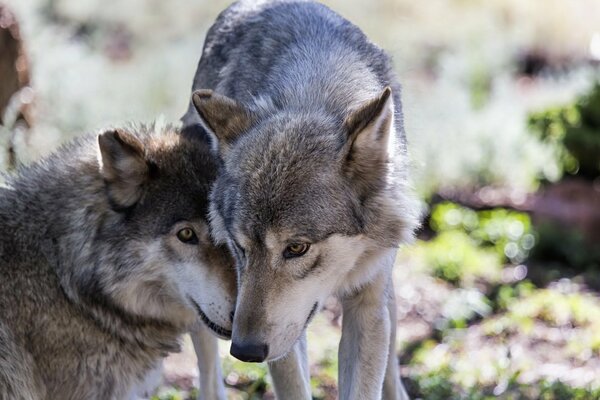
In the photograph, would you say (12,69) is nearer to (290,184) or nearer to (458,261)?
(458,261)

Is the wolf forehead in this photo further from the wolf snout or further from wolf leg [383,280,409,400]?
wolf leg [383,280,409,400]

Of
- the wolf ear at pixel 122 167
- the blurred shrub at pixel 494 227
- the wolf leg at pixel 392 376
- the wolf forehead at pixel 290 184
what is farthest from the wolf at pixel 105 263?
the blurred shrub at pixel 494 227

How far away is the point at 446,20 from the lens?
1870 centimetres

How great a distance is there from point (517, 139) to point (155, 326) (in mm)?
7790

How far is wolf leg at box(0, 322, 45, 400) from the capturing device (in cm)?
455

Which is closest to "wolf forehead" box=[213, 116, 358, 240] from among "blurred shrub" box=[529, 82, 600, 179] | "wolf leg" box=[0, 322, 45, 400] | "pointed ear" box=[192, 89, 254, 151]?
"pointed ear" box=[192, 89, 254, 151]

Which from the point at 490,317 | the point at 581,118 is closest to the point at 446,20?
the point at 581,118

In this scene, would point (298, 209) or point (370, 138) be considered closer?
point (298, 209)

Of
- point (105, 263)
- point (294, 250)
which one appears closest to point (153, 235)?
point (105, 263)

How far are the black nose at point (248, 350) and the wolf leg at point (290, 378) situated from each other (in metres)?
0.86

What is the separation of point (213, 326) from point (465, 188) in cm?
733

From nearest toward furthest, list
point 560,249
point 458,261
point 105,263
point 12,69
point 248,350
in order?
point 248,350, point 105,263, point 12,69, point 458,261, point 560,249

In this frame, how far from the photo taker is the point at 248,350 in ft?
13.5

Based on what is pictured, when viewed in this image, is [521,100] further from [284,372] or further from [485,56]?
[284,372]
